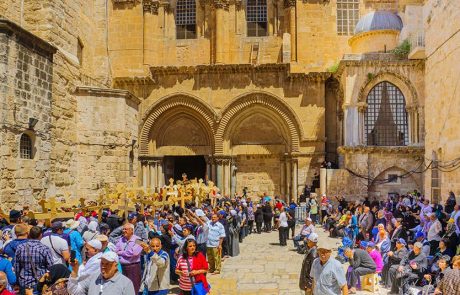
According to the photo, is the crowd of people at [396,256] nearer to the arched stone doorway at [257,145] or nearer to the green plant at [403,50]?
the green plant at [403,50]

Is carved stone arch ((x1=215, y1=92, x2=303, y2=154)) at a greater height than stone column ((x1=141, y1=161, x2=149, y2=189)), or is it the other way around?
carved stone arch ((x1=215, y1=92, x2=303, y2=154))

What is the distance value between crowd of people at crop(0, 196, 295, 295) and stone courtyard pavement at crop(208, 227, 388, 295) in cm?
70

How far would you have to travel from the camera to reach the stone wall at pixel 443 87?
14195 millimetres

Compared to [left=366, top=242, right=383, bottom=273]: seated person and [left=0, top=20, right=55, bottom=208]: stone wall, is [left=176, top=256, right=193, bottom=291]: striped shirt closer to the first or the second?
[left=366, top=242, right=383, bottom=273]: seated person

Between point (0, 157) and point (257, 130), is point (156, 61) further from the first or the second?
point (0, 157)

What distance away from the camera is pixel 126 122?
765 inches

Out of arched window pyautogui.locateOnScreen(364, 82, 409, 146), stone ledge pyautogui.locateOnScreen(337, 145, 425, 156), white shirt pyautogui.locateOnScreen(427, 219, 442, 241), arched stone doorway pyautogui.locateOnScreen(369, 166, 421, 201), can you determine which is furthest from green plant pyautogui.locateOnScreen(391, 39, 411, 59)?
white shirt pyautogui.locateOnScreen(427, 219, 442, 241)

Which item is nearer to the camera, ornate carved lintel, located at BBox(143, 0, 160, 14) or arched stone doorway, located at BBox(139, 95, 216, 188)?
arched stone doorway, located at BBox(139, 95, 216, 188)

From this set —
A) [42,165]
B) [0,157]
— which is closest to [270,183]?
[42,165]

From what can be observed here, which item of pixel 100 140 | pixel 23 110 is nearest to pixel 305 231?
pixel 23 110

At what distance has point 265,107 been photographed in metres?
23.9

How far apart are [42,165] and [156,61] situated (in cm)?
1078

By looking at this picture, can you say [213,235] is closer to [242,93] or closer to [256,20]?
[242,93]

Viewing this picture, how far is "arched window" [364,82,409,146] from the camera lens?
21.1 meters
